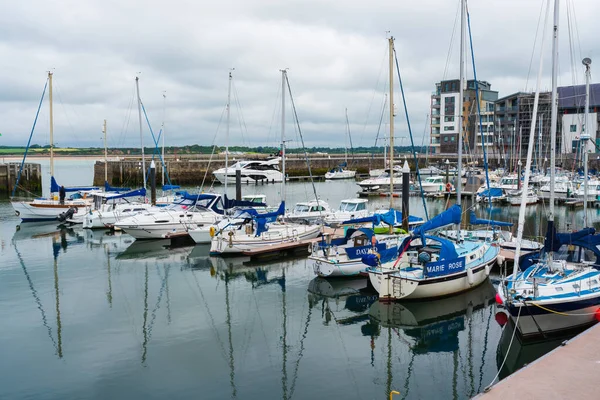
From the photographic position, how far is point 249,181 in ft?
243

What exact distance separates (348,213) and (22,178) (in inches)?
1702

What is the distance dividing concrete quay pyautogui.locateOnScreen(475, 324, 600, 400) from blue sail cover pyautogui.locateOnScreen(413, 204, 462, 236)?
23.8 ft

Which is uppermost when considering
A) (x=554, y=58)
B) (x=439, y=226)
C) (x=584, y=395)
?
(x=554, y=58)

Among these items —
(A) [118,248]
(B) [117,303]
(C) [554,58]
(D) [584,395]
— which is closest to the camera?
(D) [584,395]

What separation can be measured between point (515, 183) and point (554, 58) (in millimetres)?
37503

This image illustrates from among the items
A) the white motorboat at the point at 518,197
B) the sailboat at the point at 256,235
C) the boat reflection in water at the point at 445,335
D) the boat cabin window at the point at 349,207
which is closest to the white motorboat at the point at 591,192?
the white motorboat at the point at 518,197

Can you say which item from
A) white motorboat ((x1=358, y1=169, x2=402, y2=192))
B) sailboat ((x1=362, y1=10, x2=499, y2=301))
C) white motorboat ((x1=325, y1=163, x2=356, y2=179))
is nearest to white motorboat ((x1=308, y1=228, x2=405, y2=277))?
sailboat ((x1=362, y1=10, x2=499, y2=301))

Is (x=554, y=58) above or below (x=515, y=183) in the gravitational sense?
above

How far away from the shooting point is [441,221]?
1872 centimetres

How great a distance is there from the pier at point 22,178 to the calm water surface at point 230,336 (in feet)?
123

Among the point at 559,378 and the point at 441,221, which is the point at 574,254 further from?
the point at 559,378

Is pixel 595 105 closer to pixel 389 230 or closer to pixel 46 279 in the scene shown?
pixel 389 230

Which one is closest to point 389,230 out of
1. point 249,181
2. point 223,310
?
point 223,310

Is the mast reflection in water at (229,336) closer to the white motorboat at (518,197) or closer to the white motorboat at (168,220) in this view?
the white motorboat at (168,220)
